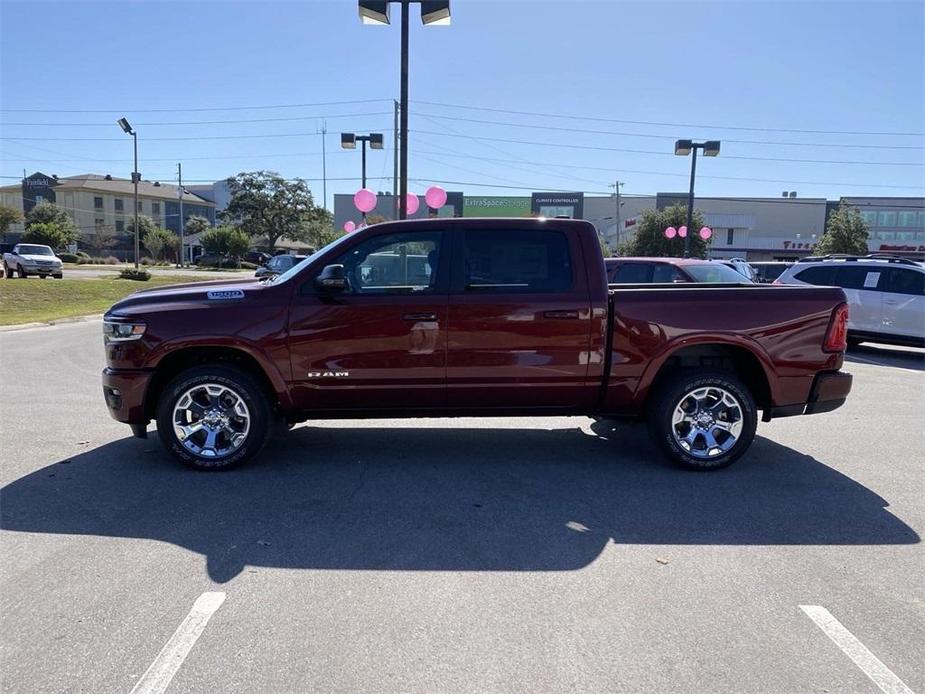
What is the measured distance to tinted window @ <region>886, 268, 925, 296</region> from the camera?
12289mm

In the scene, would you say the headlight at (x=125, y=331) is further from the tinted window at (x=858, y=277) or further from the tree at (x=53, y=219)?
the tree at (x=53, y=219)

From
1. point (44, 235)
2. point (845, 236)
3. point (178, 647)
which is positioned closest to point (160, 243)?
point (44, 235)

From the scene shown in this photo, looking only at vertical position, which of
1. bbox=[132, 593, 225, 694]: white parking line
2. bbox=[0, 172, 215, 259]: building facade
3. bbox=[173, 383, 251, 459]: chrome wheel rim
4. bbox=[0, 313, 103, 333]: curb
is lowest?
bbox=[0, 313, 103, 333]: curb

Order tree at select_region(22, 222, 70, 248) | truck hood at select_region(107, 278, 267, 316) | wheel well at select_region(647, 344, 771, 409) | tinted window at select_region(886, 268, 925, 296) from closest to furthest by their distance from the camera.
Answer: truck hood at select_region(107, 278, 267, 316) → wheel well at select_region(647, 344, 771, 409) → tinted window at select_region(886, 268, 925, 296) → tree at select_region(22, 222, 70, 248)

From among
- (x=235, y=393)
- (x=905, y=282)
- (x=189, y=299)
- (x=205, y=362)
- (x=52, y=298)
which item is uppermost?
(x=905, y=282)

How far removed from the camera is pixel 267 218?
276 ft

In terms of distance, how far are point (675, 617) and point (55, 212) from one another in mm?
90172

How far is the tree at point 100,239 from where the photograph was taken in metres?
80.2

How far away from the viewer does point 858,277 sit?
13047 mm

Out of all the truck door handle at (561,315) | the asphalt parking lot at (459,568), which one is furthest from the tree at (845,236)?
the truck door handle at (561,315)

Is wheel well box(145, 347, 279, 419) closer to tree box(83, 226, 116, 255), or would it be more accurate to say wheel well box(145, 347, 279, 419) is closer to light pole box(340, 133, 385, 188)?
light pole box(340, 133, 385, 188)

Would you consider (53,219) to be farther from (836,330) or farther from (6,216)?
(836,330)

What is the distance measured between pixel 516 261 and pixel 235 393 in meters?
2.43

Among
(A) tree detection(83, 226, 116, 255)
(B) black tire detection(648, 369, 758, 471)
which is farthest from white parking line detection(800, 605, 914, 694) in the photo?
(A) tree detection(83, 226, 116, 255)
